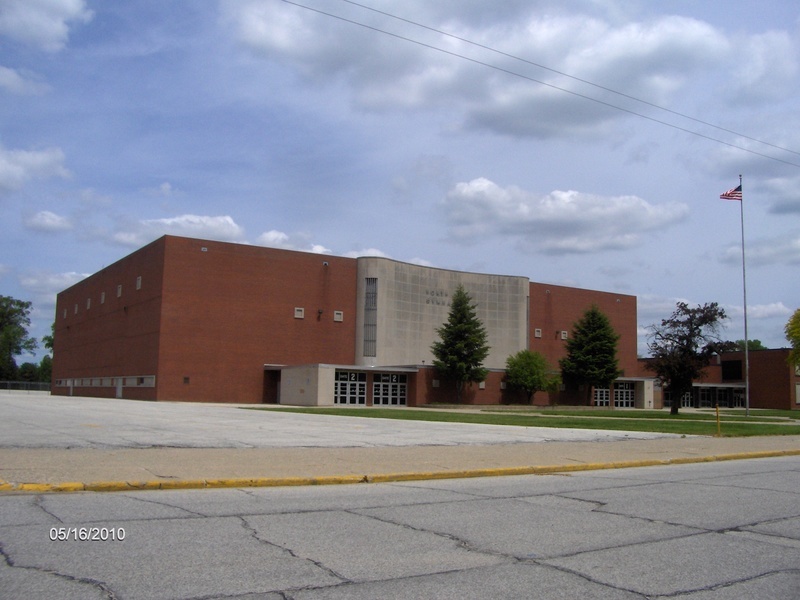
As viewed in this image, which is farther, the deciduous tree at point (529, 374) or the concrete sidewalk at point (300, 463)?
the deciduous tree at point (529, 374)

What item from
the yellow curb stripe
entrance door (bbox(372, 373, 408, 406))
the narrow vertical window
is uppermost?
the narrow vertical window

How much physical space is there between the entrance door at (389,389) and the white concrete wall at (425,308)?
101 inches

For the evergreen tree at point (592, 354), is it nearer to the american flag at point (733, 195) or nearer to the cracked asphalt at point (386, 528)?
the american flag at point (733, 195)

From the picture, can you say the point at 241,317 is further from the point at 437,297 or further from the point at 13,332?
the point at 13,332

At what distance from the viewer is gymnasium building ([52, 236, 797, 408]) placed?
57375mm

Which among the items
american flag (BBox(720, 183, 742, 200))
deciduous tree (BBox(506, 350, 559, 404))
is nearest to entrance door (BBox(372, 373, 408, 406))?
deciduous tree (BBox(506, 350, 559, 404))

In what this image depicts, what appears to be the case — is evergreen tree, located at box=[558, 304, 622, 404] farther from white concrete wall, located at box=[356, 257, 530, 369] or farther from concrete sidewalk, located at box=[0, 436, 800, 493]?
concrete sidewalk, located at box=[0, 436, 800, 493]

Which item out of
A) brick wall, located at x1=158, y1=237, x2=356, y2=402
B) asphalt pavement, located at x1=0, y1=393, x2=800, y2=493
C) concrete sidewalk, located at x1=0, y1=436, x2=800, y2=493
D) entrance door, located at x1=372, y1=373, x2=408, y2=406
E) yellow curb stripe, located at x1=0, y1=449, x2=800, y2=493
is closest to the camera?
yellow curb stripe, located at x1=0, y1=449, x2=800, y2=493

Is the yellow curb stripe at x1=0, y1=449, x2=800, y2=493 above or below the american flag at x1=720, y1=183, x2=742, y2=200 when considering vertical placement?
below

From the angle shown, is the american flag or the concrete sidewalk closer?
the concrete sidewalk

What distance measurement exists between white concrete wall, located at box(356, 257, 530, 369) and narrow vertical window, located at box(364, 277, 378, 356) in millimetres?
290

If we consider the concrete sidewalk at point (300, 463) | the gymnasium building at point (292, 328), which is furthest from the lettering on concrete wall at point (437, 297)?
the concrete sidewalk at point (300, 463)

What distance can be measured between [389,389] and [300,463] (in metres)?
48.4

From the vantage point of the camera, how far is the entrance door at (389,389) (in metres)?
61.8
